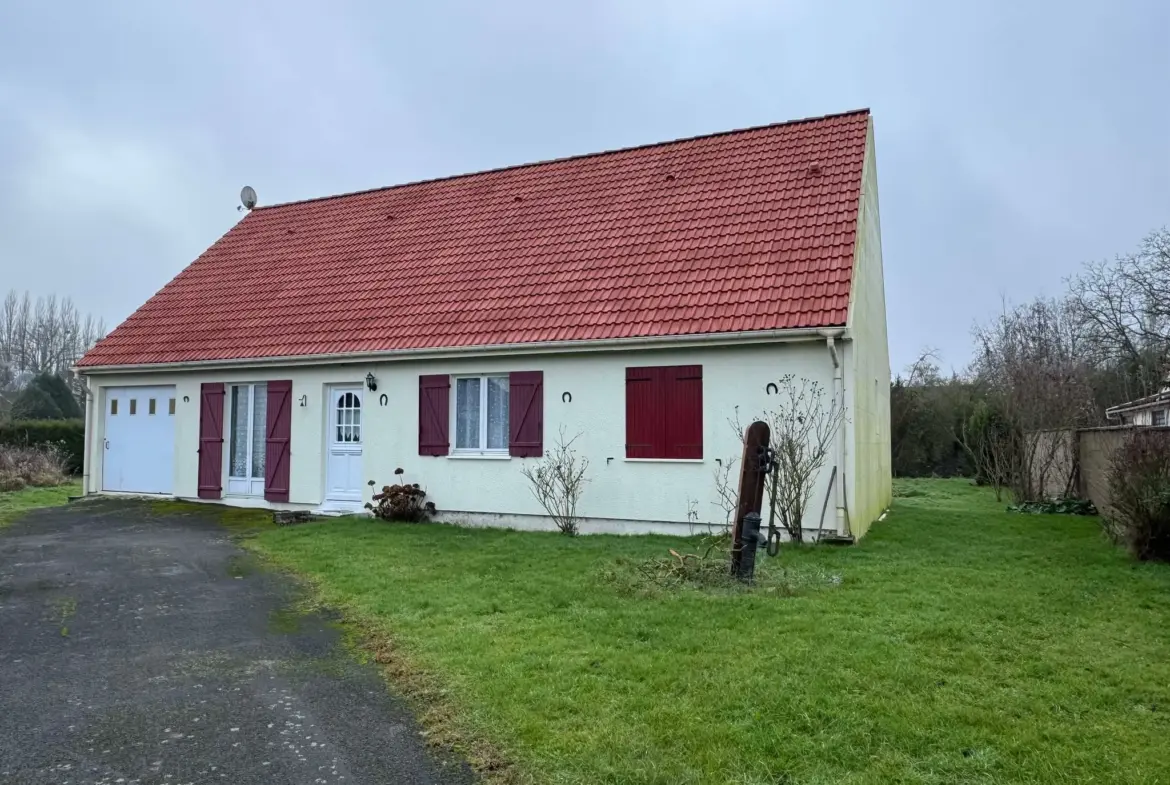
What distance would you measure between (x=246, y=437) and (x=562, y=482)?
21.4ft

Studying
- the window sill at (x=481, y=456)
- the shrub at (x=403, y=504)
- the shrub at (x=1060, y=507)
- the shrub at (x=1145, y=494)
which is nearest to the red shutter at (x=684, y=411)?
the window sill at (x=481, y=456)

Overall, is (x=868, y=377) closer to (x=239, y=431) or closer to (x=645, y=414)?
(x=645, y=414)

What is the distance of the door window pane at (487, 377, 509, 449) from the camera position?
38.7ft

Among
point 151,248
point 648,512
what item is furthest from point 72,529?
point 151,248

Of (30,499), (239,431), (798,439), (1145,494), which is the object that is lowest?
(30,499)

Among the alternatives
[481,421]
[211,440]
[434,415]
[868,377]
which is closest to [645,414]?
[481,421]

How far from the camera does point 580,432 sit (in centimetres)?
1108

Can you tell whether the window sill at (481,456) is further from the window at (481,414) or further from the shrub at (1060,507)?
the shrub at (1060,507)

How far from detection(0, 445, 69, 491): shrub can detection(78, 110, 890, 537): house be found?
17.2 feet

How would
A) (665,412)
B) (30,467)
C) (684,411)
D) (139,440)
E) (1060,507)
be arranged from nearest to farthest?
(684,411) → (665,412) → (1060,507) → (139,440) → (30,467)

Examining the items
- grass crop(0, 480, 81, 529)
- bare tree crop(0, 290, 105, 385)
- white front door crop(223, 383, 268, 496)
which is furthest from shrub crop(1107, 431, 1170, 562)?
bare tree crop(0, 290, 105, 385)

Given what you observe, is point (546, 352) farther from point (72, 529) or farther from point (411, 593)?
point (72, 529)

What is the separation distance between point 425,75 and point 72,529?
11.6 meters

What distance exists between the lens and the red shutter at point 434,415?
12086 millimetres
